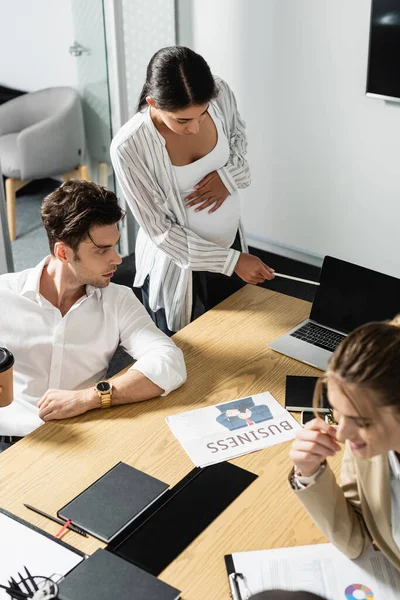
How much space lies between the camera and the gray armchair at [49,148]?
4.32 metres

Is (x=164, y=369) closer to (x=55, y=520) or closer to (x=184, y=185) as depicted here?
(x=55, y=520)

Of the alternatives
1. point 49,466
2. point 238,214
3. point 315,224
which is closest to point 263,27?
point 315,224

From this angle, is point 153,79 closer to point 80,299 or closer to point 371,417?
point 80,299

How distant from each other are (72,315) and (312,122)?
7.33ft

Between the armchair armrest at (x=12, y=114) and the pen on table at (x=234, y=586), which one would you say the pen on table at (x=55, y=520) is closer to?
the pen on table at (x=234, y=586)

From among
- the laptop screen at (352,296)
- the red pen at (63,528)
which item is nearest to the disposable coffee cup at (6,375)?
the red pen at (63,528)

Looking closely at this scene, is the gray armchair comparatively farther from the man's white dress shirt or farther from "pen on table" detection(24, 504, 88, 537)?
"pen on table" detection(24, 504, 88, 537)

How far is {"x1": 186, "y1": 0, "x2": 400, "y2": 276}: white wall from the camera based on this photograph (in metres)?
3.61

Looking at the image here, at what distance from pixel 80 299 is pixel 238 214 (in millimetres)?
740

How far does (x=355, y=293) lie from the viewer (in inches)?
82.4

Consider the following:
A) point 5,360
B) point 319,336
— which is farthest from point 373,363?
point 319,336

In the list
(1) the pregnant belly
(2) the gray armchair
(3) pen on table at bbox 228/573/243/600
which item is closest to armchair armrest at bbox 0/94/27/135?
(2) the gray armchair

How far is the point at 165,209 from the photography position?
2.39 m

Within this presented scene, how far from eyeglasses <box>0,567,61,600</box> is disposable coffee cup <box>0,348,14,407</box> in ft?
1.43
